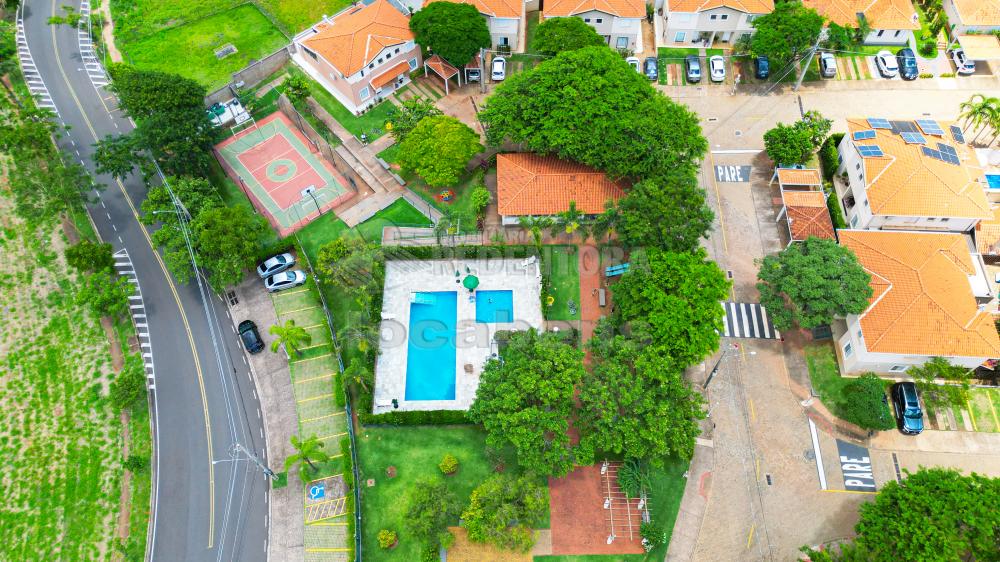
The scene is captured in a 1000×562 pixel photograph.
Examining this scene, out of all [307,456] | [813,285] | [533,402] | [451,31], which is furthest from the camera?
[451,31]

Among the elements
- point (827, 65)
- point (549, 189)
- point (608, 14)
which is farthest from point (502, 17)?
point (827, 65)

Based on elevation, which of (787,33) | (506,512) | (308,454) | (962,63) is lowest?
(506,512)

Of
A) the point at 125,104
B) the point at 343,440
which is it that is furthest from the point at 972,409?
the point at 125,104

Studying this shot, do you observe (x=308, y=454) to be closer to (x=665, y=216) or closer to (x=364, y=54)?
(x=665, y=216)

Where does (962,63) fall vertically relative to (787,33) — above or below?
below

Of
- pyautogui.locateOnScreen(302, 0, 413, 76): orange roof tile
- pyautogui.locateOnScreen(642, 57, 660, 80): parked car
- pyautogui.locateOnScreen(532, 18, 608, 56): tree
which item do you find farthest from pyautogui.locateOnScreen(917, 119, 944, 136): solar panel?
pyautogui.locateOnScreen(302, 0, 413, 76): orange roof tile

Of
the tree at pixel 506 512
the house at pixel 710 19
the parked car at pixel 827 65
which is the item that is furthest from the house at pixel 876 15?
the tree at pixel 506 512

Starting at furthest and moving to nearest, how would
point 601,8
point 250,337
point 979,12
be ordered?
point 979,12, point 601,8, point 250,337
